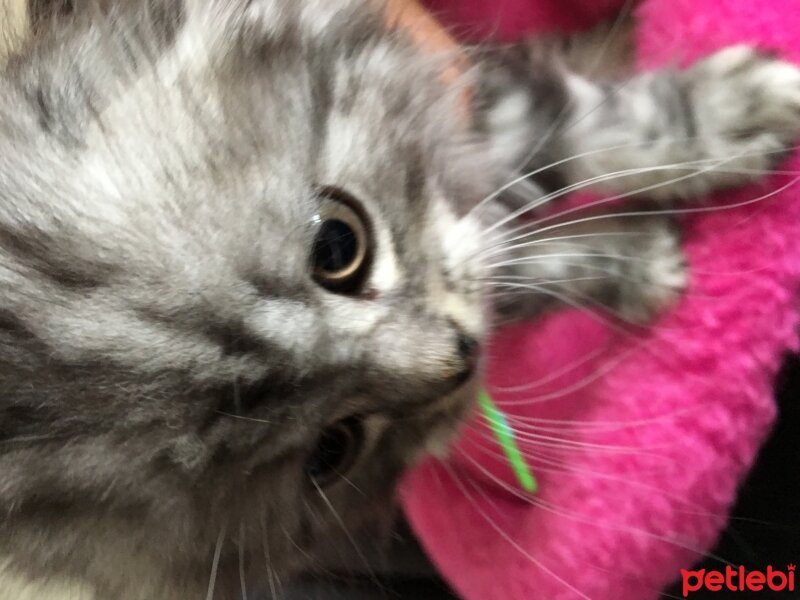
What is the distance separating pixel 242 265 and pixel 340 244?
0.30 ft

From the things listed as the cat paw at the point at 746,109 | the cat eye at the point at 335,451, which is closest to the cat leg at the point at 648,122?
the cat paw at the point at 746,109

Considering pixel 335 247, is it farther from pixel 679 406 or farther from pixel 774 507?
pixel 774 507

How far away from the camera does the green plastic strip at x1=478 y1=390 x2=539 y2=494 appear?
88 centimetres

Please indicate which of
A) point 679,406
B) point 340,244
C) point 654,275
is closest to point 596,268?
point 654,275

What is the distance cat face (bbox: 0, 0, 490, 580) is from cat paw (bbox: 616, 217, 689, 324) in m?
0.17

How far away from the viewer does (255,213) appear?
59cm

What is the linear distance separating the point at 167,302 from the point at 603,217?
1.55ft

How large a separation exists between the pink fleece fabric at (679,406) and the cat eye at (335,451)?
196 mm

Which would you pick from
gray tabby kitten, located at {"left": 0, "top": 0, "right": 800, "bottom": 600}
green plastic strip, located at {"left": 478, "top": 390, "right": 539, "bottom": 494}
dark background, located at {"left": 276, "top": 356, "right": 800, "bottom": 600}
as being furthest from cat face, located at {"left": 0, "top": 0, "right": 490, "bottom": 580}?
dark background, located at {"left": 276, "top": 356, "right": 800, "bottom": 600}

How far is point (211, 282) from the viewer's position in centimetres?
58

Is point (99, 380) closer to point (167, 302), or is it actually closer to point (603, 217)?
point (167, 302)

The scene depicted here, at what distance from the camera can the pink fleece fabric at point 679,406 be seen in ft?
2.23

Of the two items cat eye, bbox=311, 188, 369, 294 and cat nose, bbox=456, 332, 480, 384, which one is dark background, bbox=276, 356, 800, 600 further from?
cat eye, bbox=311, 188, 369, 294

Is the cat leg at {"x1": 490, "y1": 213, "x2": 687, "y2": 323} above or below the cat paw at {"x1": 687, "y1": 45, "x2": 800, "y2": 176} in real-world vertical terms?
below
